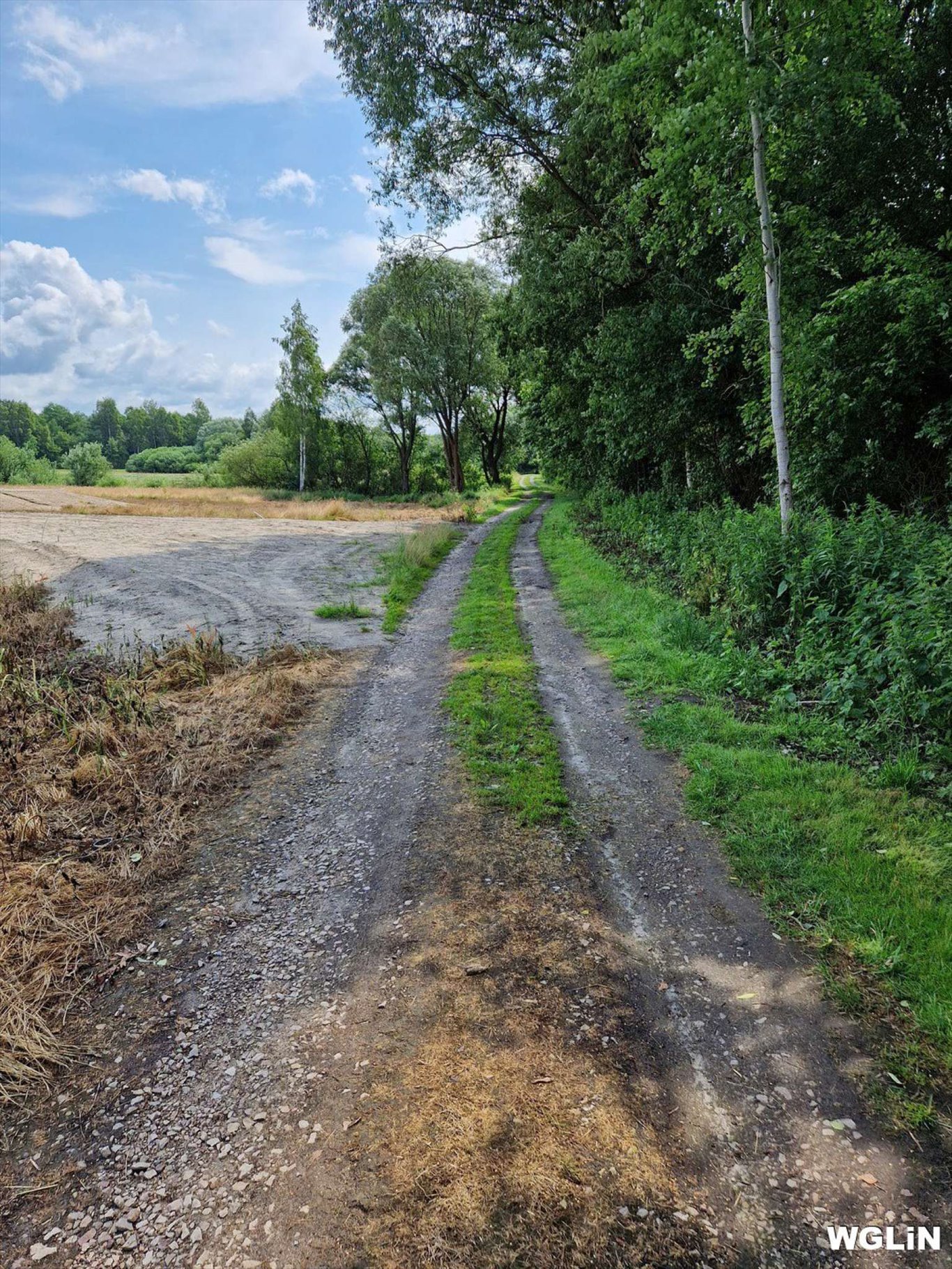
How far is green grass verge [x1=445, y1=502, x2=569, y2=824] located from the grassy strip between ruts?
4.08ft

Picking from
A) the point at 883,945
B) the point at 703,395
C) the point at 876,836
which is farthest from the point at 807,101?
the point at 883,945

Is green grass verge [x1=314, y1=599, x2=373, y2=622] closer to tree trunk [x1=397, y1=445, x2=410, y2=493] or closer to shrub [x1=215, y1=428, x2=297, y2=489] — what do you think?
tree trunk [x1=397, y1=445, x2=410, y2=493]

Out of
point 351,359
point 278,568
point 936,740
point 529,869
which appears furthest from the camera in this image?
point 351,359

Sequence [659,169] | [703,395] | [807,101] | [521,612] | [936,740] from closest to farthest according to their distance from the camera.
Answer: [936,740]
[807,101]
[659,169]
[521,612]
[703,395]

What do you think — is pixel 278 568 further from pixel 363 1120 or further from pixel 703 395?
pixel 363 1120

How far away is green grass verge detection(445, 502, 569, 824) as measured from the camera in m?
5.39

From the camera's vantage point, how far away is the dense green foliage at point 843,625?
17.8 feet

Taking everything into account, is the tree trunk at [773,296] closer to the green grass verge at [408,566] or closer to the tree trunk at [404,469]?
the green grass verge at [408,566]

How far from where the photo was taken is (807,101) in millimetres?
8461

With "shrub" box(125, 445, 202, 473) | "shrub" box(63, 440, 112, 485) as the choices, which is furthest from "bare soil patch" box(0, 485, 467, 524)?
"shrub" box(125, 445, 202, 473)

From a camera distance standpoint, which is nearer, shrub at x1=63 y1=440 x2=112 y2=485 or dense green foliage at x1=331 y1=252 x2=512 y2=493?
dense green foliage at x1=331 y1=252 x2=512 y2=493

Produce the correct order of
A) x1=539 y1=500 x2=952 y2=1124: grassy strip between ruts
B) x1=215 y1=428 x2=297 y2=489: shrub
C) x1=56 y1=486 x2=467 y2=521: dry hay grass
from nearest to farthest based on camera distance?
x1=539 y1=500 x2=952 y2=1124: grassy strip between ruts
x1=56 y1=486 x2=467 y2=521: dry hay grass
x1=215 y1=428 x2=297 y2=489: shrub

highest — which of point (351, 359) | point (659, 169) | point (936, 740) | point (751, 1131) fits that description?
point (351, 359)

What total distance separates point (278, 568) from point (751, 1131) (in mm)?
15184
